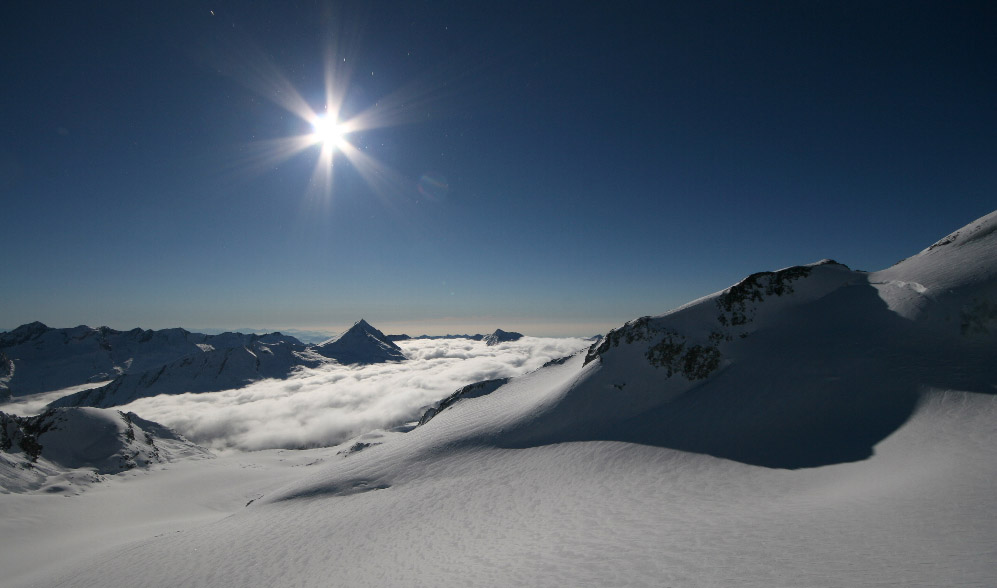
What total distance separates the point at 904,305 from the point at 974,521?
71.9 ft

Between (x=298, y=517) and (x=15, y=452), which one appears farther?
(x=15, y=452)

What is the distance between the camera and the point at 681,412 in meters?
23.9

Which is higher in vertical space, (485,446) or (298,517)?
(485,446)

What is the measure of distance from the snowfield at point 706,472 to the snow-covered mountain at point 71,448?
45975 mm

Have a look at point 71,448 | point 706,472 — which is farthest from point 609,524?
point 71,448

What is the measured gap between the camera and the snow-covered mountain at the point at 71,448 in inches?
2677

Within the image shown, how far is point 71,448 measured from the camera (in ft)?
274

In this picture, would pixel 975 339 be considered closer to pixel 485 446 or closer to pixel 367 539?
pixel 485 446

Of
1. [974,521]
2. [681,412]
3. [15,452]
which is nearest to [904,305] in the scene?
[681,412]

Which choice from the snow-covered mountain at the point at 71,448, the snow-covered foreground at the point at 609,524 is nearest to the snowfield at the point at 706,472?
the snow-covered foreground at the point at 609,524

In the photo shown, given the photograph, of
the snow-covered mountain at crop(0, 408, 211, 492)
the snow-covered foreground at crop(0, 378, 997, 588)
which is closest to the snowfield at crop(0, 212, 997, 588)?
the snow-covered foreground at crop(0, 378, 997, 588)

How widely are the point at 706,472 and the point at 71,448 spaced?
129399 millimetres

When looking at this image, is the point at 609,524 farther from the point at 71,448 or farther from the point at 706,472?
the point at 71,448

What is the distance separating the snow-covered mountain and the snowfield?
151 ft
